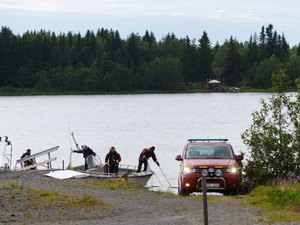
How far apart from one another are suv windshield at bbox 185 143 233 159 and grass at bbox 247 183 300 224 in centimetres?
247

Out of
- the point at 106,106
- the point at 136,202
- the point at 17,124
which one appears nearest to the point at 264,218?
the point at 136,202

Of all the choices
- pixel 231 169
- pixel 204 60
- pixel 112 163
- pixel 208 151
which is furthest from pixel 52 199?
pixel 204 60

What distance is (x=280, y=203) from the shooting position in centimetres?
1739

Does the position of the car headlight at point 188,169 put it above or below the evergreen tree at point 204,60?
below

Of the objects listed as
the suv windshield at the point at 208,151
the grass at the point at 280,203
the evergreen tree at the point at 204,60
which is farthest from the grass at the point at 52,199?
the evergreen tree at the point at 204,60

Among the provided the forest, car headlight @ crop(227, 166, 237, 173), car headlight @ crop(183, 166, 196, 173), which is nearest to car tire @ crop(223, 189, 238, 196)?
car headlight @ crop(227, 166, 237, 173)

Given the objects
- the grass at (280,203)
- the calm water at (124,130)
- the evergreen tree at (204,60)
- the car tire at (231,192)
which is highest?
the evergreen tree at (204,60)

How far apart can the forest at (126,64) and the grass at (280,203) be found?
148 metres

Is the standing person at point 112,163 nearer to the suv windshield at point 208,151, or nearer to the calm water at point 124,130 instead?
the suv windshield at point 208,151

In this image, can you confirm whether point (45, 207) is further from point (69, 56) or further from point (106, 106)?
point (69, 56)

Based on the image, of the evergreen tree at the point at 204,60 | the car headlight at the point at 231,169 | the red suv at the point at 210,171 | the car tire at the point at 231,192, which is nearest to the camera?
the red suv at the point at 210,171

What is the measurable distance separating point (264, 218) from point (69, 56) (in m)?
167

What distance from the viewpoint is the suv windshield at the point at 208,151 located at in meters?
22.5

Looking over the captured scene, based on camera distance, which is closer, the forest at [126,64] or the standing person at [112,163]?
the standing person at [112,163]
